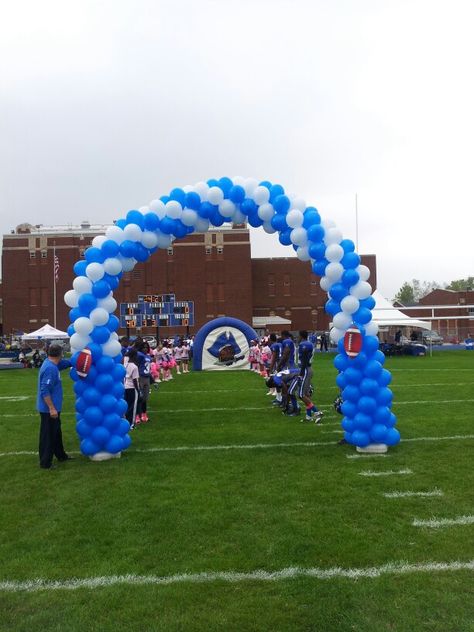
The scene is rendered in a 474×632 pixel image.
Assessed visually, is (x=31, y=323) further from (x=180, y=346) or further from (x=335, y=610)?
(x=335, y=610)

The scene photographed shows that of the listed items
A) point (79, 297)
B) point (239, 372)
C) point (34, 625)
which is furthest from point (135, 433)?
point (239, 372)

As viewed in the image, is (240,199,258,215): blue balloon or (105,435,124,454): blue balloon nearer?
(105,435,124,454): blue balloon

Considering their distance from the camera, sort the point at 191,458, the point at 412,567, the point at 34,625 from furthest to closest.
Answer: the point at 191,458
the point at 412,567
the point at 34,625

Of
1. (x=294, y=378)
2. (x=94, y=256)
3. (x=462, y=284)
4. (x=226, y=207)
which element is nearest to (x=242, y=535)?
(x=94, y=256)

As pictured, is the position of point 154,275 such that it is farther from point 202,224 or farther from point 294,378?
point 202,224

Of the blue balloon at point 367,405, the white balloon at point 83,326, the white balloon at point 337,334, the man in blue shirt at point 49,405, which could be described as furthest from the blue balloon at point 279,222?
the man in blue shirt at point 49,405

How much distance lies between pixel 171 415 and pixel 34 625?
8053 millimetres

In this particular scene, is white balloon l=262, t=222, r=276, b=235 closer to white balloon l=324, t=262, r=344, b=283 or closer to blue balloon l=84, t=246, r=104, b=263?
white balloon l=324, t=262, r=344, b=283

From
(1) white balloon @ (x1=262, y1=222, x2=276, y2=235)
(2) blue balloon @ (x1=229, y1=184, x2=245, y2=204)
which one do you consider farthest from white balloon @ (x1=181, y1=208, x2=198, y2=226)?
(1) white balloon @ (x1=262, y1=222, x2=276, y2=235)

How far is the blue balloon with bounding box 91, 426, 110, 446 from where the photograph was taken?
756 centimetres

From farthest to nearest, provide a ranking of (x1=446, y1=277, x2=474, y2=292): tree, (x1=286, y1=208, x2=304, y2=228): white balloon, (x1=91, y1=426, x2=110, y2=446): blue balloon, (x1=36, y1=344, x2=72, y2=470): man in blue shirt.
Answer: (x1=446, y1=277, x2=474, y2=292): tree < (x1=286, y1=208, x2=304, y2=228): white balloon < (x1=91, y1=426, x2=110, y2=446): blue balloon < (x1=36, y1=344, x2=72, y2=470): man in blue shirt

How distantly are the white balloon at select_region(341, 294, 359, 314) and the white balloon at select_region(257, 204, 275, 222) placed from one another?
1.68m

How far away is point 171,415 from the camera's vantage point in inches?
451

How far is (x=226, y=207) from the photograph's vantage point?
8.27 metres
